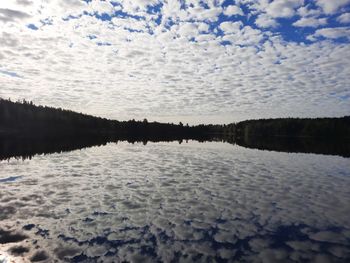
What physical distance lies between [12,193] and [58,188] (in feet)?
11.6

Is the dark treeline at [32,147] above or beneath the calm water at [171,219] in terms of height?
above

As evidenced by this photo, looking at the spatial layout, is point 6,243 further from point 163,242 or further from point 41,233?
point 163,242

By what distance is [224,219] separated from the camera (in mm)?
18859

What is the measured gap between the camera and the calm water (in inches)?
549

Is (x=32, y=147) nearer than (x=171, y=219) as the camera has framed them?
No

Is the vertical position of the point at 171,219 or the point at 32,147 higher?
the point at 32,147

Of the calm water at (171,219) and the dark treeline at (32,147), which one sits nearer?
the calm water at (171,219)

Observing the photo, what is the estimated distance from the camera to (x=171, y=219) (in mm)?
18594

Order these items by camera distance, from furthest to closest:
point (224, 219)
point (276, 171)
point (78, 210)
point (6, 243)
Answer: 1. point (276, 171)
2. point (78, 210)
3. point (224, 219)
4. point (6, 243)

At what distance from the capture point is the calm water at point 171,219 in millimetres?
13953

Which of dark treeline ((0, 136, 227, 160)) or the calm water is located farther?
dark treeline ((0, 136, 227, 160))

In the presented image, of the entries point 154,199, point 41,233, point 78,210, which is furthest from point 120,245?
point 154,199

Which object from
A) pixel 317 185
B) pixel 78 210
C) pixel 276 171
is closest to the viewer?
pixel 78 210

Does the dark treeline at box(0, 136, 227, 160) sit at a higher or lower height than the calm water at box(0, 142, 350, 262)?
higher
